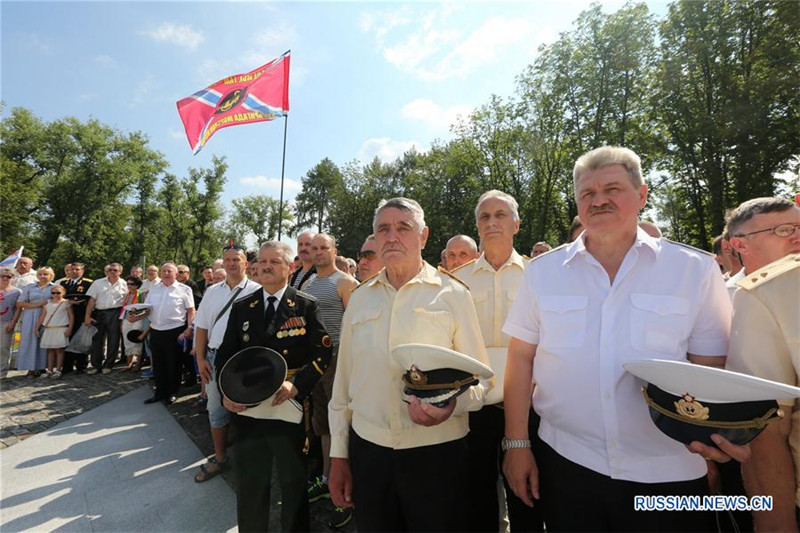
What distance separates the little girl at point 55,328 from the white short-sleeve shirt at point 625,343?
35.5ft

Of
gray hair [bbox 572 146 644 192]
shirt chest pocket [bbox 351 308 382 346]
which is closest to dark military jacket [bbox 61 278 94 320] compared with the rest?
shirt chest pocket [bbox 351 308 382 346]

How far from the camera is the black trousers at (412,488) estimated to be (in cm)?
187

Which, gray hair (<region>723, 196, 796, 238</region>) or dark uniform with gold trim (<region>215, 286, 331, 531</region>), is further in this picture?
dark uniform with gold trim (<region>215, 286, 331, 531</region>)

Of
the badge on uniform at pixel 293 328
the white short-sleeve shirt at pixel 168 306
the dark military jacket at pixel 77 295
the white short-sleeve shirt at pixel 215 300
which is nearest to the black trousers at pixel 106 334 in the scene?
the dark military jacket at pixel 77 295

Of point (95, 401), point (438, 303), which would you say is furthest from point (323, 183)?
point (438, 303)

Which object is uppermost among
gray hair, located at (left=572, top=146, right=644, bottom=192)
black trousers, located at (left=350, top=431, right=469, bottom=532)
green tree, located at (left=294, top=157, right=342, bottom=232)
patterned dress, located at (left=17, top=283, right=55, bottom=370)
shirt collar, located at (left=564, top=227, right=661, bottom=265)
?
green tree, located at (left=294, top=157, right=342, bottom=232)

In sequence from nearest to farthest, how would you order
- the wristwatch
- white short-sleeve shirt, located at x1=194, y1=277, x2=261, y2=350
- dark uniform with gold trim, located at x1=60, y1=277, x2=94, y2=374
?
the wristwatch, white short-sleeve shirt, located at x1=194, y1=277, x2=261, y2=350, dark uniform with gold trim, located at x1=60, y1=277, x2=94, y2=374

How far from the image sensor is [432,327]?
1.98 metres

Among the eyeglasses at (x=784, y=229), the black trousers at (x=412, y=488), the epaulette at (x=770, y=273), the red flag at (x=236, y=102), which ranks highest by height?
→ the red flag at (x=236, y=102)

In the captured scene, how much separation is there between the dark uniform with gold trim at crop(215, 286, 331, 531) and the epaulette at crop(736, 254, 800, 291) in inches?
105

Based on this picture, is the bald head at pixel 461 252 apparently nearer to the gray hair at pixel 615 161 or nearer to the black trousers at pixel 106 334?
the gray hair at pixel 615 161

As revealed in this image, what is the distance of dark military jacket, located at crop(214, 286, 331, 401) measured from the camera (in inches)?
114

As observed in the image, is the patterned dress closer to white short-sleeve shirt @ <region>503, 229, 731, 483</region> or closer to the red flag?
the red flag

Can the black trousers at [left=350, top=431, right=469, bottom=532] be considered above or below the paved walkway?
above
